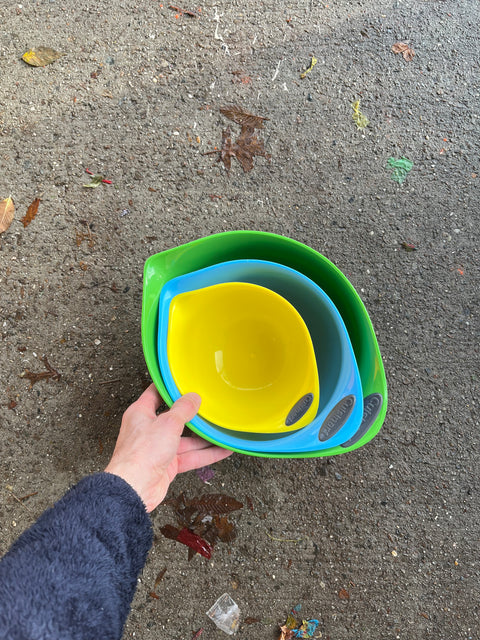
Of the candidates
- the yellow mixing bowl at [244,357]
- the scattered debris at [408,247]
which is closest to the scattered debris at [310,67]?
the scattered debris at [408,247]

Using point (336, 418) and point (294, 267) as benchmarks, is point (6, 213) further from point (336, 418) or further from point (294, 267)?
point (336, 418)

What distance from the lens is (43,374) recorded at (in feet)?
3.32

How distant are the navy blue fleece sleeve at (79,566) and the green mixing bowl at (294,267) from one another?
0.20 m

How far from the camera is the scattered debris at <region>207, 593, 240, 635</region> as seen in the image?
991mm

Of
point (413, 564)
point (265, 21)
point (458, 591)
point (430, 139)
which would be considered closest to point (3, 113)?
point (265, 21)

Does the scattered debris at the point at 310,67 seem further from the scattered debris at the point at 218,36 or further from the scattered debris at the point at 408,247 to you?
the scattered debris at the point at 408,247

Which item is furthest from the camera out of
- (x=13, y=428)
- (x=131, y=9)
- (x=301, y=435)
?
(x=131, y=9)

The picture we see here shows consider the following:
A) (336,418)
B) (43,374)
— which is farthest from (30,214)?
(336,418)

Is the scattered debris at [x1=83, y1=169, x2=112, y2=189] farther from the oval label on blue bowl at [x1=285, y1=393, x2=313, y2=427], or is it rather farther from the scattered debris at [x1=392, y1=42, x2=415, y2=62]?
the scattered debris at [x1=392, y1=42, x2=415, y2=62]

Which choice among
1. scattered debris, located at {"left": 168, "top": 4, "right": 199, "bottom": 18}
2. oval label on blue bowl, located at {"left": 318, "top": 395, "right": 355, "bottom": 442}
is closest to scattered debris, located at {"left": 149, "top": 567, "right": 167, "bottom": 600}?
oval label on blue bowl, located at {"left": 318, "top": 395, "right": 355, "bottom": 442}

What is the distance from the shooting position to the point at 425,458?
1.06 meters

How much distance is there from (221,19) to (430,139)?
662 millimetres

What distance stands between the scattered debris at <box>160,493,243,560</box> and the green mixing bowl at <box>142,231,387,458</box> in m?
0.25

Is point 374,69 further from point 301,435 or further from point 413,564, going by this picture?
point 413,564
